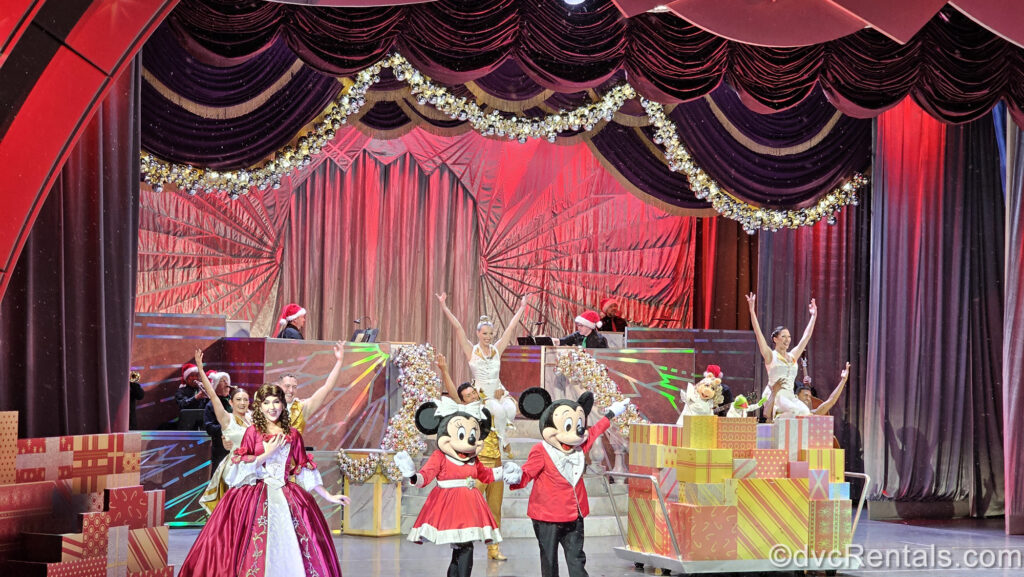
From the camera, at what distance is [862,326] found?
11.2 meters

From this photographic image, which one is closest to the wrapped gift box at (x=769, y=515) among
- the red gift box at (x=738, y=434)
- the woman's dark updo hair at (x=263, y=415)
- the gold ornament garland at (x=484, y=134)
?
the red gift box at (x=738, y=434)

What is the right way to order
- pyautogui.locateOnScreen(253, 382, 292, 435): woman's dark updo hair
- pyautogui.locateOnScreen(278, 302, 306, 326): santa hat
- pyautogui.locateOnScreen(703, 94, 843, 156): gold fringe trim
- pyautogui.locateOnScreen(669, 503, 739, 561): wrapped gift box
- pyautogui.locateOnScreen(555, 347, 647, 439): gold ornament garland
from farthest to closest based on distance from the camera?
pyautogui.locateOnScreen(278, 302, 306, 326): santa hat, pyautogui.locateOnScreen(555, 347, 647, 439): gold ornament garland, pyautogui.locateOnScreen(703, 94, 843, 156): gold fringe trim, pyautogui.locateOnScreen(669, 503, 739, 561): wrapped gift box, pyautogui.locateOnScreen(253, 382, 292, 435): woman's dark updo hair

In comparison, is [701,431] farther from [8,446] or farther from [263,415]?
[8,446]

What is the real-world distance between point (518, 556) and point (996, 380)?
542 cm

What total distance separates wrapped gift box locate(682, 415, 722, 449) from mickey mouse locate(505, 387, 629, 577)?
41.5 inches

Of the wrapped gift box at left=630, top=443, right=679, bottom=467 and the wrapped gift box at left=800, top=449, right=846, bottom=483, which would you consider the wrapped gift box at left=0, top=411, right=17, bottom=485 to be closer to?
the wrapped gift box at left=630, top=443, right=679, bottom=467

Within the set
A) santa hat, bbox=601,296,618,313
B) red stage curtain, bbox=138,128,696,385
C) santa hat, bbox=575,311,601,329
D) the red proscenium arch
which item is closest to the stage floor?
the red proscenium arch

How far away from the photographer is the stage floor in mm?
7164

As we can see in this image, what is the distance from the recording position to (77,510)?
19.4 feet

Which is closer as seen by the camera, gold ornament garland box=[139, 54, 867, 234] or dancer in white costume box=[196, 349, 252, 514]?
dancer in white costume box=[196, 349, 252, 514]

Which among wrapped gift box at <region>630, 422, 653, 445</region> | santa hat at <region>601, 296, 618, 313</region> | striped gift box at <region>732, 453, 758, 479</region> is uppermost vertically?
santa hat at <region>601, 296, 618, 313</region>

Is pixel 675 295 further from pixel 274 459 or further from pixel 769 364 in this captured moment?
pixel 274 459

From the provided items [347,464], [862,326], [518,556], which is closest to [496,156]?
[862,326]

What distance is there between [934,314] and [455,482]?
6312 millimetres
